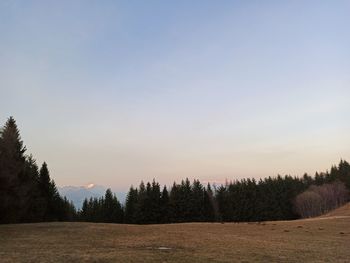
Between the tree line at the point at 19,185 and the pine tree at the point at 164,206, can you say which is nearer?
the tree line at the point at 19,185

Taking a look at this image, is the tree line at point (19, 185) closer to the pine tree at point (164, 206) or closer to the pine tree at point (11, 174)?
the pine tree at point (11, 174)

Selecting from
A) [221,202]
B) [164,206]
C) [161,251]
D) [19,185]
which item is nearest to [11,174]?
[19,185]

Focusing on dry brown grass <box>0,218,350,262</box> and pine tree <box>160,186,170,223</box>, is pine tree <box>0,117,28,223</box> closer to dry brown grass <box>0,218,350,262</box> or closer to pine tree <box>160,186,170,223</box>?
dry brown grass <box>0,218,350,262</box>

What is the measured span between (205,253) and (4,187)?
35.0 metres

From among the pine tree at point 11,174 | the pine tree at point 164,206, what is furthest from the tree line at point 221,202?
the pine tree at point 11,174

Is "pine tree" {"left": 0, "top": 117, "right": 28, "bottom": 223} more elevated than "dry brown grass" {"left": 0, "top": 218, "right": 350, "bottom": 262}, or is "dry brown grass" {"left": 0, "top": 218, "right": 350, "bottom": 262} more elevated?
"pine tree" {"left": 0, "top": 117, "right": 28, "bottom": 223}

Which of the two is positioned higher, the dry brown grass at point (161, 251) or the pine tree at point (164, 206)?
the pine tree at point (164, 206)

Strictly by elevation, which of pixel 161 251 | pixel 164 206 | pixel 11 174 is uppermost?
pixel 11 174

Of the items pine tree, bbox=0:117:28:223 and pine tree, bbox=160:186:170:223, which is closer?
pine tree, bbox=0:117:28:223

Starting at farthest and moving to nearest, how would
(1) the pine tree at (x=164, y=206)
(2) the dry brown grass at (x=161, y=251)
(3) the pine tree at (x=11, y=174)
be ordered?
1. (1) the pine tree at (x=164, y=206)
2. (3) the pine tree at (x=11, y=174)
3. (2) the dry brown grass at (x=161, y=251)

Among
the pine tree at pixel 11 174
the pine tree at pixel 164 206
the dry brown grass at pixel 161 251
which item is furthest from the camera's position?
the pine tree at pixel 164 206

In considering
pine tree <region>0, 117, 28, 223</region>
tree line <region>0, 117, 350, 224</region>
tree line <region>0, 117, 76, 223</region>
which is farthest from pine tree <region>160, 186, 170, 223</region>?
pine tree <region>0, 117, 28, 223</region>

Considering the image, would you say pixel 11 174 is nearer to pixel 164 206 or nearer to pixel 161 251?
pixel 161 251

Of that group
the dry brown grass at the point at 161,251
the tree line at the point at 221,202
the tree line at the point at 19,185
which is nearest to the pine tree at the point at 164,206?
the tree line at the point at 221,202
